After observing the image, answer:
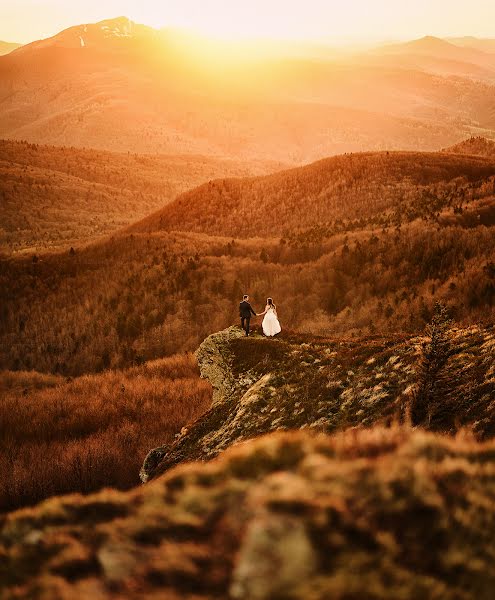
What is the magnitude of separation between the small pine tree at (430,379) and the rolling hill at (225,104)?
103 metres

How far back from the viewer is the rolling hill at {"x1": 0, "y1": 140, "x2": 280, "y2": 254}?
166ft

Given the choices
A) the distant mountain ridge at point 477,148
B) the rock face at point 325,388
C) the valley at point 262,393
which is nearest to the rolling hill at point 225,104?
the distant mountain ridge at point 477,148

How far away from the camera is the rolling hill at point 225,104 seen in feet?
380

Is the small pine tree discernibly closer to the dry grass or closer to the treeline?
the treeline

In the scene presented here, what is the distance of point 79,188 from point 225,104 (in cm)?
9097

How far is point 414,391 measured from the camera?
5.33 metres

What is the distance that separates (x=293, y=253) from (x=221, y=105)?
131834mm

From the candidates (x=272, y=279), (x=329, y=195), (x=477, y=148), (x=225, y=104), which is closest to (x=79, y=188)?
(x=329, y=195)

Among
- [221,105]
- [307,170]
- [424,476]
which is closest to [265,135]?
[221,105]

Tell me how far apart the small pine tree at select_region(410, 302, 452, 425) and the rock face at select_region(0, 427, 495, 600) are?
7.38ft

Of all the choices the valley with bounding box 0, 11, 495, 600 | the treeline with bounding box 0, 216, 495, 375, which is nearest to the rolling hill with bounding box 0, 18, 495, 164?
the valley with bounding box 0, 11, 495, 600

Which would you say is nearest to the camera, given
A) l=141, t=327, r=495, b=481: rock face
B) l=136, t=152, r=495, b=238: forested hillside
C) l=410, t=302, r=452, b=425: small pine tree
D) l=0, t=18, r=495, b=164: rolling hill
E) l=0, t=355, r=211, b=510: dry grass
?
l=410, t=302, r=452, b=425: small pine tree

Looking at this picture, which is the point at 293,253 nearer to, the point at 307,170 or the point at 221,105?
the point at 307,170

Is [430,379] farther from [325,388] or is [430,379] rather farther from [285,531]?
[285,531]
